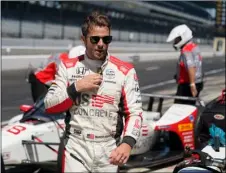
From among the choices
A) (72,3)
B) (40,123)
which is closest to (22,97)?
(40,123)

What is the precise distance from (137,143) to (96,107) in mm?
2920

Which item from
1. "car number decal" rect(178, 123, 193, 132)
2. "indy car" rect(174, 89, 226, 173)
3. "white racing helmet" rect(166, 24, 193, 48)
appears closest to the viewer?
"indy car" rect(174, 89, 226, 173)

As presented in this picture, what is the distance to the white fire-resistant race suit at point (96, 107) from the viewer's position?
316cm

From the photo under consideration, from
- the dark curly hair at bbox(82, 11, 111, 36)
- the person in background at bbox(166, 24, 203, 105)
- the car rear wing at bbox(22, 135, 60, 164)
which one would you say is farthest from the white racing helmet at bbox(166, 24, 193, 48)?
the dark curly hair at bbox(82, 11, 111, 36)

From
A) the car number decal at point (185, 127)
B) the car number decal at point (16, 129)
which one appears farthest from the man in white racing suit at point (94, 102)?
the car number decal at point (185, 127)

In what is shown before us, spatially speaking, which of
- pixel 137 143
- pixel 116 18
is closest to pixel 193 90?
pixel 137 143

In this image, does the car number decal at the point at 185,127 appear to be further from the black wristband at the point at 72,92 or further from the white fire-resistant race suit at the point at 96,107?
the black wristband at the point at 72,92

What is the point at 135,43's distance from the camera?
5478 cm

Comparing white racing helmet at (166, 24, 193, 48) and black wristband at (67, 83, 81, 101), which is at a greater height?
white racing helmet at (166, 24, 193, 48)

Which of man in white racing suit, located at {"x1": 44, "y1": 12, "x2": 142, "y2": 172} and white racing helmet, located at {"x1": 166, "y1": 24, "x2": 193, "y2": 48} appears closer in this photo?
man in white racing suit, located at {"x1": 44, "y1": 12, "x2": 142, "y2": 172}

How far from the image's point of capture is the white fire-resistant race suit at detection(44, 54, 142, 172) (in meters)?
3.16

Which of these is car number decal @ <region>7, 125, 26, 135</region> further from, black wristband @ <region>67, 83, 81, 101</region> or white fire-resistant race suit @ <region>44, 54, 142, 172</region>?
black wristband @ <region>67, 83, 81, 101</region>

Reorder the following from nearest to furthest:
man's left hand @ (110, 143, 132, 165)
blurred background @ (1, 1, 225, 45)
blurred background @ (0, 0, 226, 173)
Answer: man's left hand @ (110, 143, 132, 165), blurred background @ (0, 0, 226, 173), blurred background @ (1, 1, 225, 45)

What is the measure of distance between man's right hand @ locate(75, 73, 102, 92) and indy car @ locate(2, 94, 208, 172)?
246 centimetres
